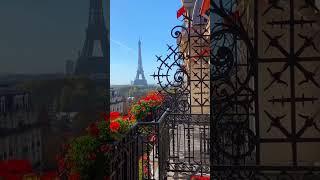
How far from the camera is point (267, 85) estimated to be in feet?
6.49

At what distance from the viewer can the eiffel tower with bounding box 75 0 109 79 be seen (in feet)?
8.52

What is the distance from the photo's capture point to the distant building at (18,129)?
170 cm

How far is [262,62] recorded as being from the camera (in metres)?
1.98

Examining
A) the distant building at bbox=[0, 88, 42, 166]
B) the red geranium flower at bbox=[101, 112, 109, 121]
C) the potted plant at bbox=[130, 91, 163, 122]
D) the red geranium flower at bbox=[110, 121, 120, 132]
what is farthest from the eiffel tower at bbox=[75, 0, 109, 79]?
the potted plant at bbox=[130, 91, 163, 122]

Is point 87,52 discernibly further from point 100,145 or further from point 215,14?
point 215,14

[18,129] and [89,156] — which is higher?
[18,129]

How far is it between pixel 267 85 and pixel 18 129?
141 centimetres

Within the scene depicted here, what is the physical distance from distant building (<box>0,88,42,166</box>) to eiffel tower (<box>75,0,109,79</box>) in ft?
2.12

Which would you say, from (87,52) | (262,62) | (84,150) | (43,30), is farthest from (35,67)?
(262,62)

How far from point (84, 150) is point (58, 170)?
1.20ft

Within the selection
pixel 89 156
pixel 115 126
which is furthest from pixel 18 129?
pixel 115 126

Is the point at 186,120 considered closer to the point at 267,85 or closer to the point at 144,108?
the point at 144,108

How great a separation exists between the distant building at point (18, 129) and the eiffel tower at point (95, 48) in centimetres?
65

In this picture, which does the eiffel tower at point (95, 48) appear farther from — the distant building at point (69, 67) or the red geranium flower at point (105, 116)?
the red geranium flower at point (105, 116)
